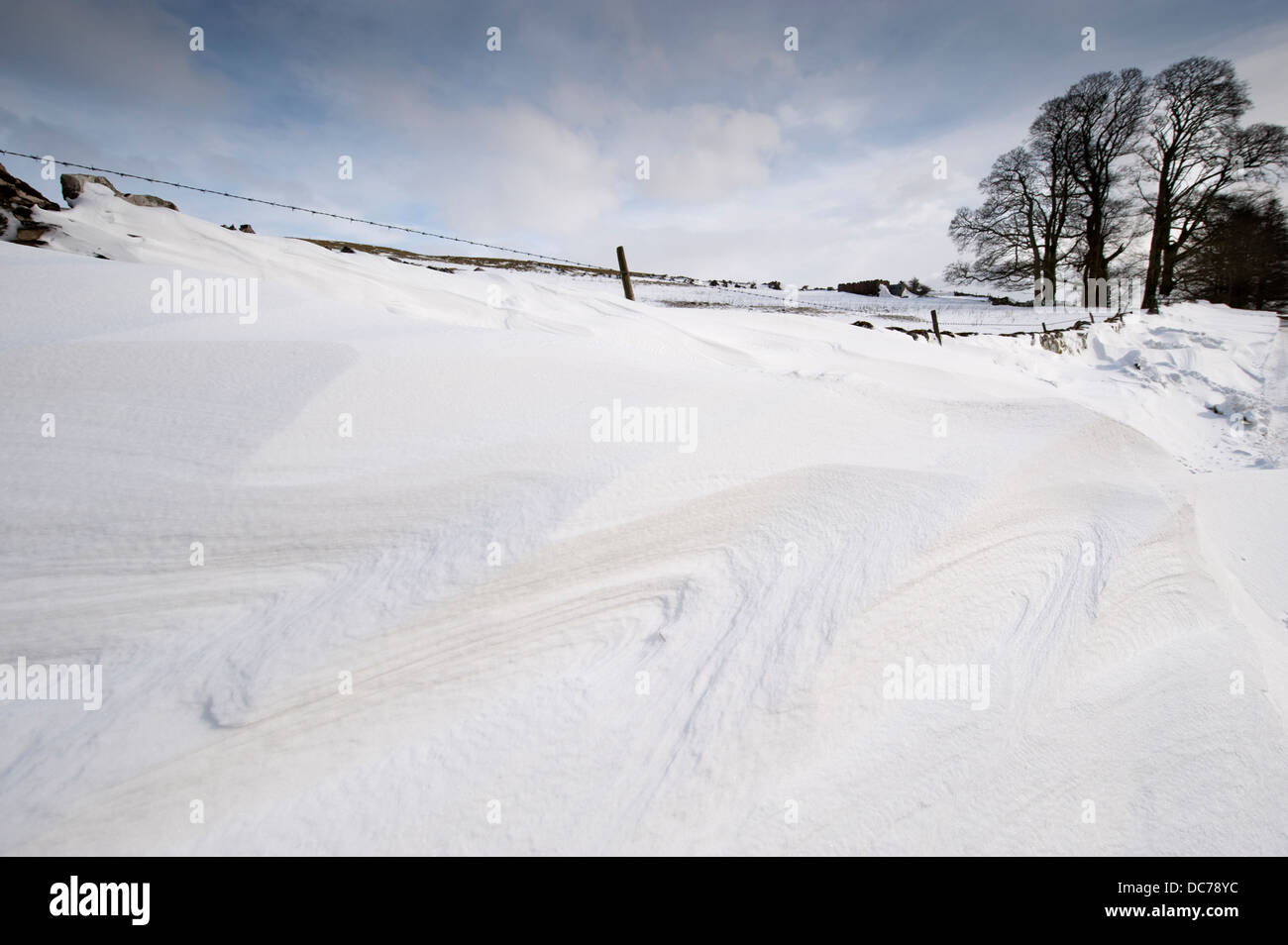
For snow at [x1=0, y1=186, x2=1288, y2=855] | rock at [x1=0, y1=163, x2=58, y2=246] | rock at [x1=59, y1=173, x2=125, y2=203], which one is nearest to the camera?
snow at [x1=0, y1=186, x2=1288, y2=855]

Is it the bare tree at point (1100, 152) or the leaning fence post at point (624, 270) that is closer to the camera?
the leaning fence post at point (624, 270)

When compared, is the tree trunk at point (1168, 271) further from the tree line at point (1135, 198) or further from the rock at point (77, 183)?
the rock at point (77, 183)

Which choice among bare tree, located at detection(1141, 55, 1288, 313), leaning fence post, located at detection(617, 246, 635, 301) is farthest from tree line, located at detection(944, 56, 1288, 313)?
leaning fence post, located at detection(617, 246, 635, 301)

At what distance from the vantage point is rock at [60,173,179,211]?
470cm

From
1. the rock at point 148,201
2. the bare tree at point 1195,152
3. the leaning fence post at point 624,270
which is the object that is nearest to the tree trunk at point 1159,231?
the bare tree at point 1195,152

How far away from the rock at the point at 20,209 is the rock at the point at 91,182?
0.22 metres

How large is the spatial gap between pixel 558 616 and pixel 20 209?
5.93 metres

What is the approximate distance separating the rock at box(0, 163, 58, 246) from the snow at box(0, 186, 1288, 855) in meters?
1.41

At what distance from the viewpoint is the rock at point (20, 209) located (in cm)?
386

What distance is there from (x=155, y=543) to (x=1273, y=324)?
2210 centimetres

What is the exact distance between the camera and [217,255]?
14.3ft

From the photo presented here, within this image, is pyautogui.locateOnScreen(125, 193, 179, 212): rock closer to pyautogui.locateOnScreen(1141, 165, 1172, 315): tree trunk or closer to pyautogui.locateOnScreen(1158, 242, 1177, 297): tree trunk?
pyautogui.locateOnScreen(1141, 165, 1172, 315): tree trunk
